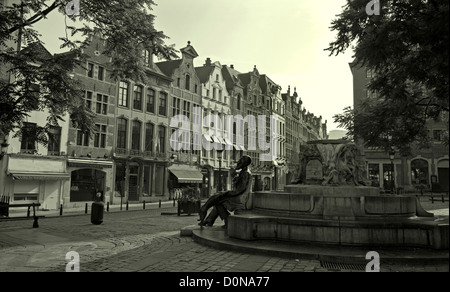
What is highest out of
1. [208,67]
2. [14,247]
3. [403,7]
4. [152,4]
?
[208,67]

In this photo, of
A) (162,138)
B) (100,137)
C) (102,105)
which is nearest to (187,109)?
(162,138)

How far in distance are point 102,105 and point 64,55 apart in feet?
69.4

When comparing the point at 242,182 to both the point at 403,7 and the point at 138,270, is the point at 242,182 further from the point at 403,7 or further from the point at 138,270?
the point at 403,7

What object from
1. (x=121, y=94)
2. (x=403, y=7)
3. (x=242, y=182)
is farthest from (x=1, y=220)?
(x=121, y=94)

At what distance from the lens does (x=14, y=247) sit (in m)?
8.84

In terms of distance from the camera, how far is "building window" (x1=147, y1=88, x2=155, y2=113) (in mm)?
35375

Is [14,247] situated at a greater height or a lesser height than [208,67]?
lesser

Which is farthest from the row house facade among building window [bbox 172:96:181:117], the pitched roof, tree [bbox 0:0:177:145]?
the pitched roof

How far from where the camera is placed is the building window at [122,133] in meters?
31.5

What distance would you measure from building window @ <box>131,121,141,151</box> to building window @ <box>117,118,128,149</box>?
956mm

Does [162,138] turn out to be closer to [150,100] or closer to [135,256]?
[150,100]

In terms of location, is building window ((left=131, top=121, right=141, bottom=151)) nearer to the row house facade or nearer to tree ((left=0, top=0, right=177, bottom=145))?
tree ((left=0, top=0, right=177, bottom=145))

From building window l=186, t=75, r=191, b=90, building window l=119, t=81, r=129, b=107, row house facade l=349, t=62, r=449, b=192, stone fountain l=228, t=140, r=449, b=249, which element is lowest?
stone fountain l=228, t=140, r=449, b=249

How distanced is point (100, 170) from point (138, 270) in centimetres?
2465
